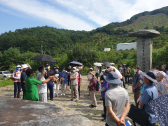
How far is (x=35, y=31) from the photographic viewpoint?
75688 millimetres

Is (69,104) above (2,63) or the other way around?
the other way around

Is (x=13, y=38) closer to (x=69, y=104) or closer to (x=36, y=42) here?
(x=36, y=42)

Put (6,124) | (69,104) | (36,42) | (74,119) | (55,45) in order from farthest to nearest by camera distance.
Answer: (55,45) < (36,42) < (69,104) < (74,119) < (6,124)

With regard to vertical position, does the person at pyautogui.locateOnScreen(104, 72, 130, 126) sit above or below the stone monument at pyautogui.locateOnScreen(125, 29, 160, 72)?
below

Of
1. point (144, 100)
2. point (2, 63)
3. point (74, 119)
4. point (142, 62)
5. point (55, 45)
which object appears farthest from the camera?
point (55, 45)

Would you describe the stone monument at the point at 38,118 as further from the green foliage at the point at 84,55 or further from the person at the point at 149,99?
the green foliage at the point at 84,55

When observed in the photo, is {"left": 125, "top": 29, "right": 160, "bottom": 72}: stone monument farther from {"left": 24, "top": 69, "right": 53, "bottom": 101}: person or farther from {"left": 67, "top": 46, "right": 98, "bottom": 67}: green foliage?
{"left": 67, "top": 46, "right": 98, "bottom": 67}: green foliage

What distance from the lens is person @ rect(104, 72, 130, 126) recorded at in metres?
2.12

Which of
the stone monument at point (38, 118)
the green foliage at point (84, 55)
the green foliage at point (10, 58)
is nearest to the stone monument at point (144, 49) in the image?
the stone monument at point (38, 118)

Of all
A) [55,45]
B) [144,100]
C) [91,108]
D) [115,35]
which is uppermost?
[115,35]

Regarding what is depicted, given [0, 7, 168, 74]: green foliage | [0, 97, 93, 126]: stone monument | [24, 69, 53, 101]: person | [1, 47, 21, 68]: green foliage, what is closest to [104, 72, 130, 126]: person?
[0, 97, 93, 126]: stone monument

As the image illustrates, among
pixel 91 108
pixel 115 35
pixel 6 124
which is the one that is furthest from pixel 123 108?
pixel 115 35

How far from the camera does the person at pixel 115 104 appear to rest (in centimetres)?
212

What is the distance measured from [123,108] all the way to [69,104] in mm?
4580
